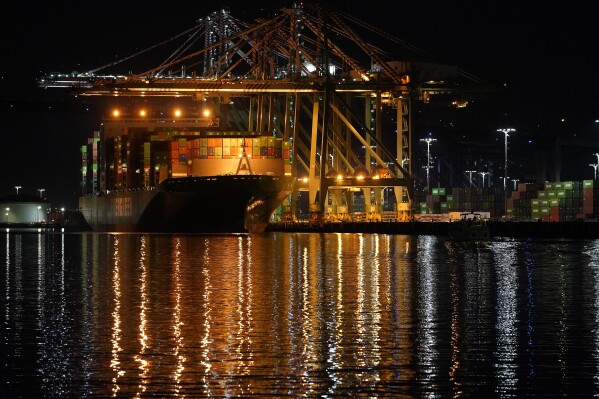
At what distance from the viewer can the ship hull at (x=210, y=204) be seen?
267 feet

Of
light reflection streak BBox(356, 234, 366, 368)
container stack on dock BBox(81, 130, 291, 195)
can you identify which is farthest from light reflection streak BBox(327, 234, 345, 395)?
container stack on dock BBox(81, 130, 291, 195)

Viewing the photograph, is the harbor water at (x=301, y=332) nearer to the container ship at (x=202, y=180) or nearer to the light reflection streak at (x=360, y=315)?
the light reflection streak at (x=360, y=315)

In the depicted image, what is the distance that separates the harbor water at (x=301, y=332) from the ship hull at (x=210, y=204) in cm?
4056

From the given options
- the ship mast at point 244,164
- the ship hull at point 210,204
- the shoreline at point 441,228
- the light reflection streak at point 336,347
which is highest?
the ship mast at point 244,164

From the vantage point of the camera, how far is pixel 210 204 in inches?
3278

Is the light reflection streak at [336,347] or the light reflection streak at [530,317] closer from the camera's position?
the light reflection streak at [336,347]

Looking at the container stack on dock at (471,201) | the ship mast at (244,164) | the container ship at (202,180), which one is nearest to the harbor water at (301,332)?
the container ship at (202,180)

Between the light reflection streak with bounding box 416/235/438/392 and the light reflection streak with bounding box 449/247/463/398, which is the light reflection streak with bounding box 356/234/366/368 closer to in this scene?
the light reflection streak with bounding box 416/235/438/392

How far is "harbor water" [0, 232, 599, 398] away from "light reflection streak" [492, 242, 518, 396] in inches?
1.4

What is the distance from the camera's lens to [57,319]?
24078mm

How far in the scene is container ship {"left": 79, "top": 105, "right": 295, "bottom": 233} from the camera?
82250 millimetres

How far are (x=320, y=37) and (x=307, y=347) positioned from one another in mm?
71936

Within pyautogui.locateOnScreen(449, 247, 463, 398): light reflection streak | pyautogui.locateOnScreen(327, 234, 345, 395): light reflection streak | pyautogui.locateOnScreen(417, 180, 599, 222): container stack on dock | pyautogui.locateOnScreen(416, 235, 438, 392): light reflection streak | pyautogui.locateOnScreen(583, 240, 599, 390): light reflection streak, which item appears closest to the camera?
pyautogui.locateOnScreen(449, 247, 463, 398): light reflection streak

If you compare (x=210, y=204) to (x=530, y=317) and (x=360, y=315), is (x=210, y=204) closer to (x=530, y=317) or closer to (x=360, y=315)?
(x=360, y=315)
